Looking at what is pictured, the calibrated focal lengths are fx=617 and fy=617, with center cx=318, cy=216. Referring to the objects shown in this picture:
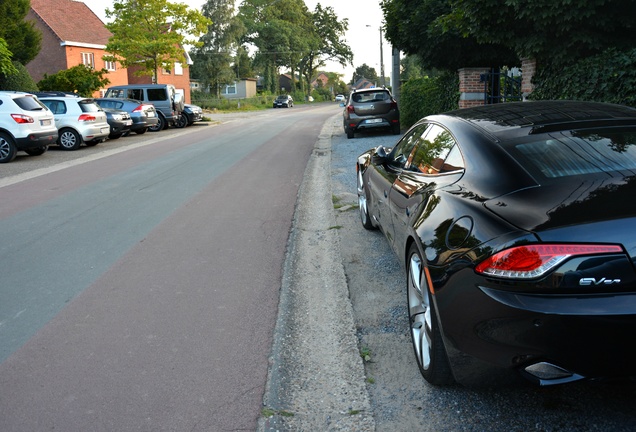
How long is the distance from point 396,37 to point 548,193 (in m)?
15.6

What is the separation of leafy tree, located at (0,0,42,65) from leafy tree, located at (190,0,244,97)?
35.2m

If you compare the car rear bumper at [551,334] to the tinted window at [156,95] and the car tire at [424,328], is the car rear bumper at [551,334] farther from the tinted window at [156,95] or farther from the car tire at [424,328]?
the tinted window at [156,95]

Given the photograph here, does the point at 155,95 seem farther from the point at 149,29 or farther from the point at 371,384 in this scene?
the point at 371,384

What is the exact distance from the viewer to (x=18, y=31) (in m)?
30.2

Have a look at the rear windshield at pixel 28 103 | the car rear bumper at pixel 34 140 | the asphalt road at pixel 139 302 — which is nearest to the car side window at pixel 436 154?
the asphalt road at pixel 139 302

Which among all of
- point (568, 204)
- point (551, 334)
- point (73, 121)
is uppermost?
point (73, 121)

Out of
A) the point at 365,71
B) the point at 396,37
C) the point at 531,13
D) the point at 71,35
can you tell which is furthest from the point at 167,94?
the point at 365,71

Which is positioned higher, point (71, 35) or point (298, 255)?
point (71, 35)

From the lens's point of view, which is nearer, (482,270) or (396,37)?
(482,270)

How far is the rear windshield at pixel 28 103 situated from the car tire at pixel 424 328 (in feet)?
48.5

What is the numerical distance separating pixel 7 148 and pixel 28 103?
1.37 m

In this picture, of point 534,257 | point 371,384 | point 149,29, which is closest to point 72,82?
point 149,29

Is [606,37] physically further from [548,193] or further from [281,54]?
[281,54]

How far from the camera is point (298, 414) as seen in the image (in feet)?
10.8
